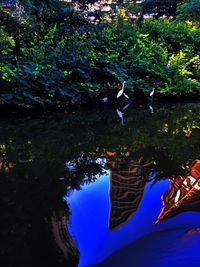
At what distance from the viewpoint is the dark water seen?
1611 millimetres

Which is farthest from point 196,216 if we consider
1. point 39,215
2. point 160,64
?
point 160,64

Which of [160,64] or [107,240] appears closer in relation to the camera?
[107,240]

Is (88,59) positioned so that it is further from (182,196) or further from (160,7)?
(160,7)

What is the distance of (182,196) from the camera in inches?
88.7

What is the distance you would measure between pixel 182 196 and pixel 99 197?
59 cm

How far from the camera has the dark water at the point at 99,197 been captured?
161 cm

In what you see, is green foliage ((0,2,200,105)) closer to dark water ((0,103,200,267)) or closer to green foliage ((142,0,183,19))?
dark water ((0,103,200,267))

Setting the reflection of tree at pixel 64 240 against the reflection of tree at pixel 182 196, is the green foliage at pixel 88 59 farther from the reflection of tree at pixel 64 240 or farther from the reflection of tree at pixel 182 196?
the reflection of tree at pixel 64 240

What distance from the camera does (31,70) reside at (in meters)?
5.91

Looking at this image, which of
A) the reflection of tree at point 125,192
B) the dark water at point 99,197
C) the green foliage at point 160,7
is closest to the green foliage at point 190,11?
the green foliage at point 160,7

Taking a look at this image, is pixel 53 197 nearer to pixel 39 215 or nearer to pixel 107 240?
pixel 39 215

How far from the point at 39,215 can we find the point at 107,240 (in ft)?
1.66

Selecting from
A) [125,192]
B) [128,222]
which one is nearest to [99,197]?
[125,192]

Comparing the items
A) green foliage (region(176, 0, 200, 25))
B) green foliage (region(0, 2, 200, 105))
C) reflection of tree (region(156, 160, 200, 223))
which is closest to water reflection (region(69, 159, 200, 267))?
reflection of tree (region(156, 160, 200, 223))
